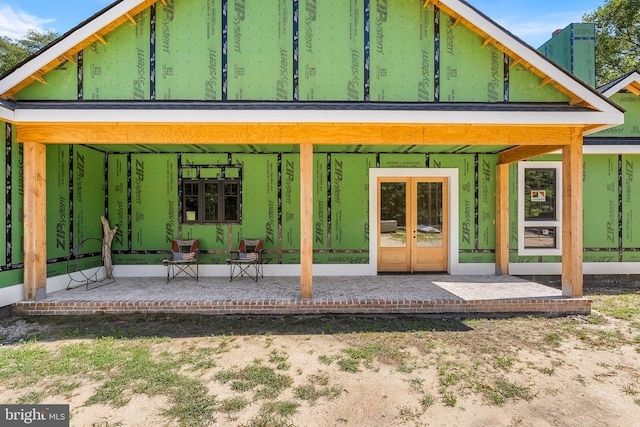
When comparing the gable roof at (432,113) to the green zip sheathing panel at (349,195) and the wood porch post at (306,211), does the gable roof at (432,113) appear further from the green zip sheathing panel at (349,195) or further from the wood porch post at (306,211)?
the green zip sheathing panel at (349,195)

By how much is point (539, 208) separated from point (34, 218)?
34.7ft

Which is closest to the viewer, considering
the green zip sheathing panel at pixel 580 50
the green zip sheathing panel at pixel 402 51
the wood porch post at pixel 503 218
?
the green zip sheathing panel at pixel 402 51

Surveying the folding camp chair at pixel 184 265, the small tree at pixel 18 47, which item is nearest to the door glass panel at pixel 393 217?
the folding camp chair at pixel 184 265

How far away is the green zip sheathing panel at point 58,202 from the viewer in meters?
6.27

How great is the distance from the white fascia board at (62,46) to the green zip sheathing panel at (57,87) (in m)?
0.21

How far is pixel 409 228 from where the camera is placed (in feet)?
27.0

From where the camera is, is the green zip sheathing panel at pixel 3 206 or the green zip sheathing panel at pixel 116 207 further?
the green zip sheathing panel at pixel 116 207

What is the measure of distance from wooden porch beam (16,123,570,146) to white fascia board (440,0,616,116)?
59cm

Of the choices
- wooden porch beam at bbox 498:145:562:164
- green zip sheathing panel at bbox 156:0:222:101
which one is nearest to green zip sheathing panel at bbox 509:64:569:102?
wooden porch beam at bbox 498:145:562:164

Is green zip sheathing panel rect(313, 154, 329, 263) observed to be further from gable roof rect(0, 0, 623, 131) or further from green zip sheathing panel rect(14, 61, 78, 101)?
green zip sheathing panel rect(14, 61, 78, 101)

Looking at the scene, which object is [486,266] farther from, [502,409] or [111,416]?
[111,416]

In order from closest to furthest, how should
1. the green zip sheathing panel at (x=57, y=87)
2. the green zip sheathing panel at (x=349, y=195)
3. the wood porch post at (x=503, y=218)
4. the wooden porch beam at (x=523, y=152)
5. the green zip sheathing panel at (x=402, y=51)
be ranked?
1. the green zip sheathing panel at (x=57, y=87)
2. the green zip sheathing panel at (x=402, y=51)
3. the wooden porch beam at (x=523, y=152)
4. the wood porch post at (x=503, y=218)
5. the green zip sheathing panel at (x=349, y=195)

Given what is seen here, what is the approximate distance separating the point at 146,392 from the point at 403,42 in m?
6.11

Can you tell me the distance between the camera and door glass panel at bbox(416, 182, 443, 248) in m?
8.26
